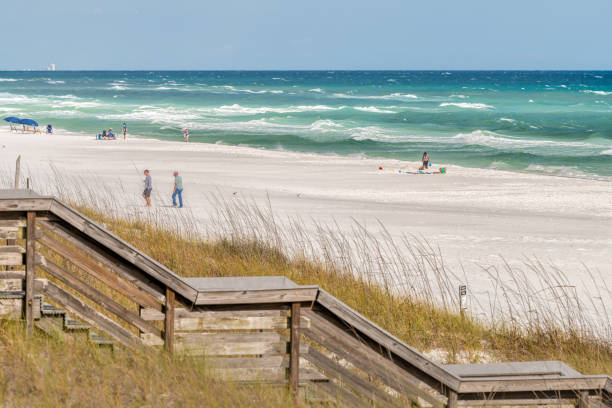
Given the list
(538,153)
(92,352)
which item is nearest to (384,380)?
(92,352)

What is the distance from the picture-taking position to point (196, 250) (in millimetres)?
10938

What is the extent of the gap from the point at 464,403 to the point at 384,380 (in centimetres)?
63

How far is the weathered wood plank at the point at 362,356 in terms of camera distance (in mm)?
4957

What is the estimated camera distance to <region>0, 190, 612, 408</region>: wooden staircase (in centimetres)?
475

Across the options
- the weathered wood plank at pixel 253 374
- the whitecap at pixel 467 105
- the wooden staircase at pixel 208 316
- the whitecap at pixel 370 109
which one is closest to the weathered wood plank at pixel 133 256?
the wooden staircase at pixel 208 316

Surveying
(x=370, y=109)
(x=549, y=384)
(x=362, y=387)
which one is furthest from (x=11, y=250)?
(x=370, y=109)

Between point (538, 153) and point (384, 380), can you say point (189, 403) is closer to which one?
point (384, 380)

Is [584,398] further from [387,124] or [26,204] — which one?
[387,124]

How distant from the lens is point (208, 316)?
4.85 metres

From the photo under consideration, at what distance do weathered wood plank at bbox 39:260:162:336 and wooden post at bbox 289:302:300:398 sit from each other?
0.86m

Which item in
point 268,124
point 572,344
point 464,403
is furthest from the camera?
point 268,124

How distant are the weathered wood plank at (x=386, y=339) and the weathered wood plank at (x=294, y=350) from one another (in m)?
0.17

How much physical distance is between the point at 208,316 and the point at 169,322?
25 centimetres

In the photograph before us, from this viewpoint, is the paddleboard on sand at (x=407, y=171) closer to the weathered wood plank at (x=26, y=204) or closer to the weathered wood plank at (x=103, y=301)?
the weathered wood plank at (x=103, y=301)
